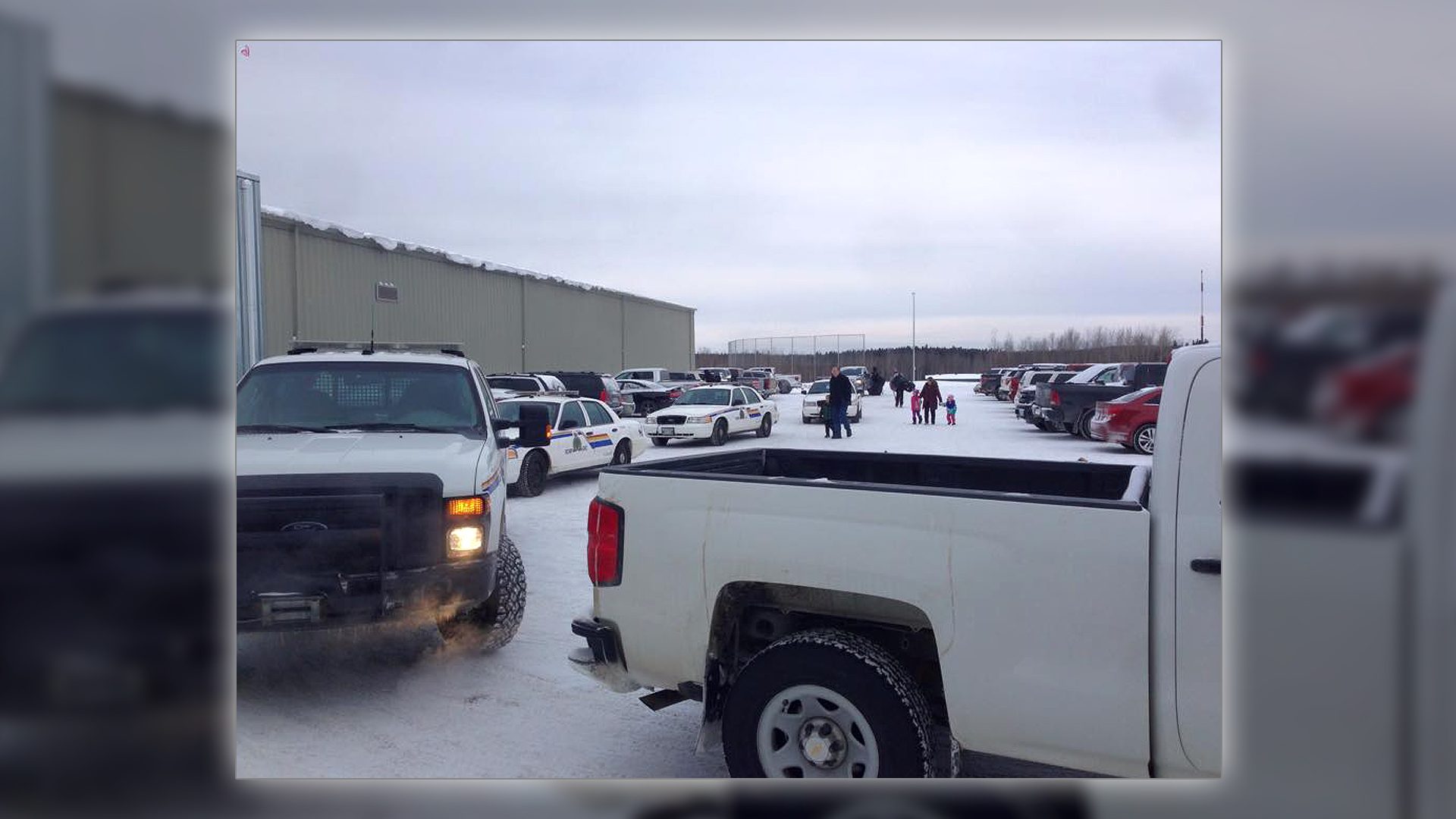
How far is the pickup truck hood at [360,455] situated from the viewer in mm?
4801

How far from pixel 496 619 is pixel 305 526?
1516 mm

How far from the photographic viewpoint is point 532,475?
12156 millimetres

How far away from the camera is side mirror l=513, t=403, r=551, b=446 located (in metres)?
6.15

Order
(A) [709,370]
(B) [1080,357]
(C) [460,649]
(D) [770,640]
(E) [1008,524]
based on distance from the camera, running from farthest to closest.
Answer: (A) [709,370]
(B) [1080,357]
(C) [460,649]
(D) [770,640]
(E) [1008,524]

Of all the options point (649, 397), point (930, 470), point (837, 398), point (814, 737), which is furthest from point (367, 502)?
point (649, 397)
